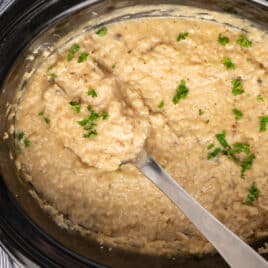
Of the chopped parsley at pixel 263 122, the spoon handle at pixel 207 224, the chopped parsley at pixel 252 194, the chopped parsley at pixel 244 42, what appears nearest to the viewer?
the spoon handle at pixel 207 224

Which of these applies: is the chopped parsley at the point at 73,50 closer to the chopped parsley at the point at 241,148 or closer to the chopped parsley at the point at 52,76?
the chopped parsley at the point at 52,76

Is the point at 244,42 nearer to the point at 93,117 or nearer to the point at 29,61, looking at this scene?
the point at 93,117

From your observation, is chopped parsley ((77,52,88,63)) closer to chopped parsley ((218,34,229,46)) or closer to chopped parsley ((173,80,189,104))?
chopped parsley ((173,80,189,104))

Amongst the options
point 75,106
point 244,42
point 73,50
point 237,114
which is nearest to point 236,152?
point 237,114

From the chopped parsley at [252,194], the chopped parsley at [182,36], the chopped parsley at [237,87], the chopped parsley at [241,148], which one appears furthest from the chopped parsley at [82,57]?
the chopped parsley at [252,194]

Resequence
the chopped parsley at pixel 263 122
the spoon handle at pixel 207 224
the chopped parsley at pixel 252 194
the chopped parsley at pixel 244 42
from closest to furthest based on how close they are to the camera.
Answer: the spoon handle at pixel 207 224 → the chopped parsley at pixel 244 42 → the chopped parsley at pixel 263 122 → the chopped parsley at pixel 252 194

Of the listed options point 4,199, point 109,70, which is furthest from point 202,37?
point 4,199
